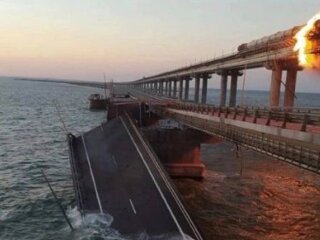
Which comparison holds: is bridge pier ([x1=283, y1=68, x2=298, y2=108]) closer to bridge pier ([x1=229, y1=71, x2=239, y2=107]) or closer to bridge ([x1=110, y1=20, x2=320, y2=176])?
bridge ([x1=110, y1=20, x2=320, y2=176])

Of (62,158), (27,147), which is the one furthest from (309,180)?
(27,147)

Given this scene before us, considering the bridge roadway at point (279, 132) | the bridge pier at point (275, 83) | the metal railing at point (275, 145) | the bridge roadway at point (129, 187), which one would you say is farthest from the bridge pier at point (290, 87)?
the bridge roadway at point (129, 187)

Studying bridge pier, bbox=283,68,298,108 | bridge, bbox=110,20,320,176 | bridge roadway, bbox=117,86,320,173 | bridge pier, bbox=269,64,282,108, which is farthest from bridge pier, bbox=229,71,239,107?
bridge roadway, bbox=117,86,320,173

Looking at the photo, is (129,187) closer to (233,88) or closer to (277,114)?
(277,114)

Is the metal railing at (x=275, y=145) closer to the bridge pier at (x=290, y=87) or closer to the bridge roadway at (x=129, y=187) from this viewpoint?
the bridge roadway at (x=129, y=187)

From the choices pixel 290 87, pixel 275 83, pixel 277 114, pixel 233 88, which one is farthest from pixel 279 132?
pixel 233 88

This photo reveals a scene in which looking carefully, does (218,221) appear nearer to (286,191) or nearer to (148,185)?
(148,185)
